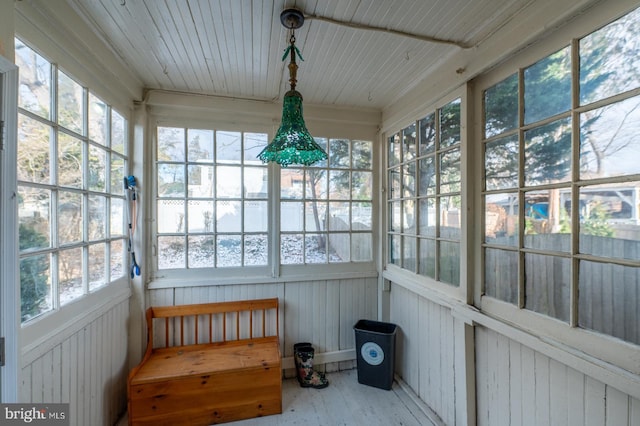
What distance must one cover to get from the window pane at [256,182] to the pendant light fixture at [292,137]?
1.14 meters

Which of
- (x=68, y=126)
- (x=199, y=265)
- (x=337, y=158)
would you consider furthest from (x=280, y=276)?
(x=68, y=126)

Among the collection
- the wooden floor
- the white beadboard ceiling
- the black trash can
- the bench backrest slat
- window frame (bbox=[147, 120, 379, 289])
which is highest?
the white beadboard ceiling

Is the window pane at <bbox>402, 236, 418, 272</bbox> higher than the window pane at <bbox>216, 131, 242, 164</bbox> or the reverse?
the reverse

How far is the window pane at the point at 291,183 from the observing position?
2475mm

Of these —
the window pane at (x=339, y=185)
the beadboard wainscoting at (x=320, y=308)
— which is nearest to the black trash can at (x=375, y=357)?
the beadboard wainscoting at (x=320, y=308)

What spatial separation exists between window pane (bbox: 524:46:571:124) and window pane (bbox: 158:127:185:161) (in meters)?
2.42

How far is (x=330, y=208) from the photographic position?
8.47 ft

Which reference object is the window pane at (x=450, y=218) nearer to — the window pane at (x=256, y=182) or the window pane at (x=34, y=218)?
the window pane at (x=256, y=182)

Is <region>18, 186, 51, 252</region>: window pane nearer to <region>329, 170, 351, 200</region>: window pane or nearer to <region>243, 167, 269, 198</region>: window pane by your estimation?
<region>243, 167, 269, 198</region>: window pane

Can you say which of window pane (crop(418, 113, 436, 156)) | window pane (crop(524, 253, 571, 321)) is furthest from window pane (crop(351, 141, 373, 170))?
window pane (crop(524, 253, 571, 321))

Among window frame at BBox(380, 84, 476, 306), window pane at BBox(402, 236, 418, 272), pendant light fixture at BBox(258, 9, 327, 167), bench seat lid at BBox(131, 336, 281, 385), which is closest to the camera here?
pendant light fixture at BBox(258, 9, 327, 167)

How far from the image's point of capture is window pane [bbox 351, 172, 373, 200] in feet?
8.65

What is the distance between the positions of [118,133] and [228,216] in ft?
3.29

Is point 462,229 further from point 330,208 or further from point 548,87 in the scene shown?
point 330,208
